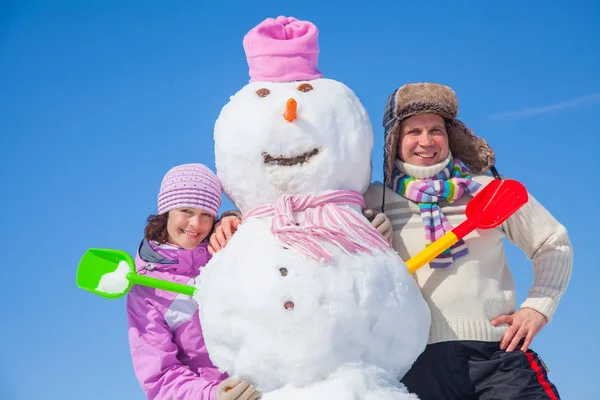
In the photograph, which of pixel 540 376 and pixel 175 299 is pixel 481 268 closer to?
pixel 540 376

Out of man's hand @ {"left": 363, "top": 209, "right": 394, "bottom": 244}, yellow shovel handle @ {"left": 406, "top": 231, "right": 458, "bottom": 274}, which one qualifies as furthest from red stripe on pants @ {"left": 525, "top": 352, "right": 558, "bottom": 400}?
man's hand @ {"left": 363, "top": 209, "right": 394, "bottom": 244}

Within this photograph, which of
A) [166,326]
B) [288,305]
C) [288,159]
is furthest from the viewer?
[166,326]

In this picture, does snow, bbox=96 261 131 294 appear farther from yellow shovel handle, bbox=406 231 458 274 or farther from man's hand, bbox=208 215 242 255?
yellow shovel handle, bbox=406 231 458 274

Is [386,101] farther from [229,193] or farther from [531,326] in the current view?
[531,326]

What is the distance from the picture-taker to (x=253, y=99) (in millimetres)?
2594

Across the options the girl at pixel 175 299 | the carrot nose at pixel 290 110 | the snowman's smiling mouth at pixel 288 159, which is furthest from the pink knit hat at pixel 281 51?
the girl at pixel 175 299

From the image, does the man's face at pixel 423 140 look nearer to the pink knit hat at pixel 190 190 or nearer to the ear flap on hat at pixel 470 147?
the ear flap on hat at pixel 470 147

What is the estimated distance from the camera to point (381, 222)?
2.64 metres

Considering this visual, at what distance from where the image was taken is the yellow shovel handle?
8.35ft

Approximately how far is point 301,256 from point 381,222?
0.46m

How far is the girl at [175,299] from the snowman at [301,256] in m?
0.48

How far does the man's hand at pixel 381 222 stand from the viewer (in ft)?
8.62

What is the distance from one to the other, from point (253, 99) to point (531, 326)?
1.39 meters

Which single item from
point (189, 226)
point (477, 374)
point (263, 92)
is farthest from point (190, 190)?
point (477, 374)
